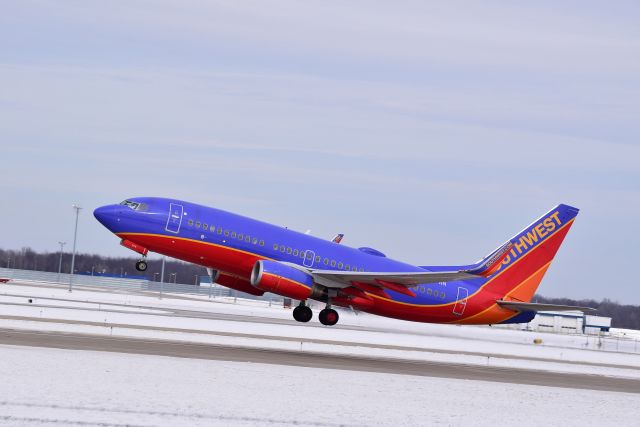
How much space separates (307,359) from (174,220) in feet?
44.0

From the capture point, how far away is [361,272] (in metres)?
50.4

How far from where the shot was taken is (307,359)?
38250 mm

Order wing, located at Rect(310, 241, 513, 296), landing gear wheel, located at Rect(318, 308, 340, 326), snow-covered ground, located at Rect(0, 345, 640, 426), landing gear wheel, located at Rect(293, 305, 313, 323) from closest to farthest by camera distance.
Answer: snow-covered ground, located at Rect(0, 345, 640, 426)
wing, located at Rect(310, 241, 513, 296)
landing gear wheel, located at Rect(318, 308, 340, 326)
landing gear wheel, located at Rect(293, 305, 313, 323)

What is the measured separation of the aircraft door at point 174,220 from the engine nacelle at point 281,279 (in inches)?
168

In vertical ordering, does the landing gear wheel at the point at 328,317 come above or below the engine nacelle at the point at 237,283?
below

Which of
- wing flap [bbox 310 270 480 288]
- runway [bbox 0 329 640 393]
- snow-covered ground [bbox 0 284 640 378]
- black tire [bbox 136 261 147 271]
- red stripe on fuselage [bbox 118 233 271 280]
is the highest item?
red stripe on fuselage [bbox 118 233 271 280]

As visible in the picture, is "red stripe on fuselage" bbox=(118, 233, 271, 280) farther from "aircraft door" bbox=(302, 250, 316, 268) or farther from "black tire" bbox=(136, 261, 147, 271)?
"aircraft door" bbox=(302, 250, 316, 268)

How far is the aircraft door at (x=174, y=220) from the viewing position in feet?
159

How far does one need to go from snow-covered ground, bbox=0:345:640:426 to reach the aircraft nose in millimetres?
17020

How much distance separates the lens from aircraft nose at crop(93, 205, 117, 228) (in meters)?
49.0

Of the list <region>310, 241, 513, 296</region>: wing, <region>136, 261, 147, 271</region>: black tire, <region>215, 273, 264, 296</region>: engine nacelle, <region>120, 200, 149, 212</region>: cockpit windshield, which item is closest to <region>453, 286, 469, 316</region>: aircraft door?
<region>310, 241, 513, 296</region>: wing

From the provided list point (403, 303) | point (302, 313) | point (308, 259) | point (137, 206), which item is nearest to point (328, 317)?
point (302, 313)

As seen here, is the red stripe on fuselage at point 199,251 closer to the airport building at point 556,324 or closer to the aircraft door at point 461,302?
the aircraft door at point 461,302

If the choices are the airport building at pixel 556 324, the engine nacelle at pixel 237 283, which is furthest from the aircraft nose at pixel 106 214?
the airport building at pixel 556 324
